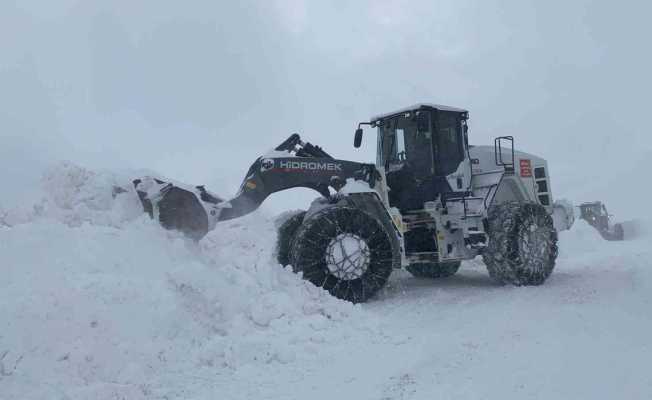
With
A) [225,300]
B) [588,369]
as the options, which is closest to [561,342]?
[588,369]

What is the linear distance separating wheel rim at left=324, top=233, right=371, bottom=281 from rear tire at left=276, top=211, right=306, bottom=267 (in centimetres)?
163

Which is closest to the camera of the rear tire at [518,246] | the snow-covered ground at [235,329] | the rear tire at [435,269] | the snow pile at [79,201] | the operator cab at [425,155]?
the snow-covered ground at [235,329]

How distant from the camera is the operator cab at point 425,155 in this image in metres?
8.48

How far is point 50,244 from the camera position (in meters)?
5.46

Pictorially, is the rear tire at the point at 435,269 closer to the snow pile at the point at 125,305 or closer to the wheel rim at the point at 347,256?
the wheel rim at the point at 347,256

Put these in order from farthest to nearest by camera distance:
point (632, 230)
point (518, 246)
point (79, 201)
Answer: point (632, 230) → point (518, 246) → point (79, 201)

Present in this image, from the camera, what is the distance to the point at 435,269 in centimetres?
1015

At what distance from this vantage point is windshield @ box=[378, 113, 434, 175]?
852 cm

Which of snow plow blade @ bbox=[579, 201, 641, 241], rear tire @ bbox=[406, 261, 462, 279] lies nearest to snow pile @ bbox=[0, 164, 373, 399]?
rear tire @ bbox=[406, 261, 462, 279]

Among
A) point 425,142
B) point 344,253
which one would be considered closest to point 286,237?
point 344,253

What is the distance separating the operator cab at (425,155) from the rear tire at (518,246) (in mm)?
849

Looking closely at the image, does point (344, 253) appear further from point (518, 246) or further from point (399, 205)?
point (518, 246)

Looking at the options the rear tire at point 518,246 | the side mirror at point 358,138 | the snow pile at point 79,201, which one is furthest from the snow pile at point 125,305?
the rear tire at point 518,246

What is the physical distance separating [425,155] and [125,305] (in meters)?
5.33
